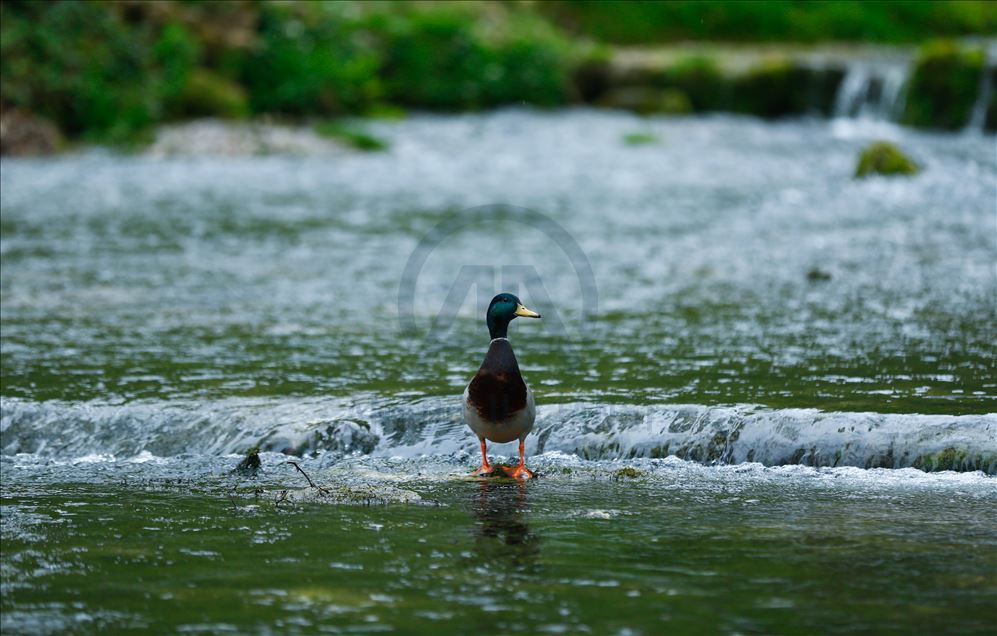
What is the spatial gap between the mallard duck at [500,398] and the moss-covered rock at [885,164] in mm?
10865

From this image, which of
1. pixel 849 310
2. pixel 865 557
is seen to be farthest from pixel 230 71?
pixel 865 557

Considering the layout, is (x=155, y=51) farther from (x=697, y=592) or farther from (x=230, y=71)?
(x=697, y=592)

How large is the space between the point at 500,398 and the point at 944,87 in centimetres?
1774

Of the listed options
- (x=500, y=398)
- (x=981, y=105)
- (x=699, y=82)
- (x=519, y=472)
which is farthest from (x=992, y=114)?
(x=500, y=398)

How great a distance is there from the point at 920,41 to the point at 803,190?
19111 mm

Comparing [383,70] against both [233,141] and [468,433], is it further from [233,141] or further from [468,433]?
[468,433]

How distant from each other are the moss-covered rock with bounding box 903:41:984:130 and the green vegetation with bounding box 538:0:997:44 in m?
10.4

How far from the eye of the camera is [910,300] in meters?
9.20

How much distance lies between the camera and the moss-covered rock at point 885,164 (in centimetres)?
1561

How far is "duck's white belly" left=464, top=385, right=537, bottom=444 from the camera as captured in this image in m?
5.62

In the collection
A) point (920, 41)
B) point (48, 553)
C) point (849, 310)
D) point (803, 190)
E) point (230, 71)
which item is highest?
point (920, 41)

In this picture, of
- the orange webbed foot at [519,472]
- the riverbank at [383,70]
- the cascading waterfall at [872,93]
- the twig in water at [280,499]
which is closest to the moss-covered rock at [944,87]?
the riverbank at [383,70]

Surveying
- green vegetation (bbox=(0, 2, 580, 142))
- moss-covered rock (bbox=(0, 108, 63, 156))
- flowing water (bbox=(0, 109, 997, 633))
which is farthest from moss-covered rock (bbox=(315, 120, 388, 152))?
flowing water (bbox=(0, 109, 997, 633))

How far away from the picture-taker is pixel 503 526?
16.2 feet
